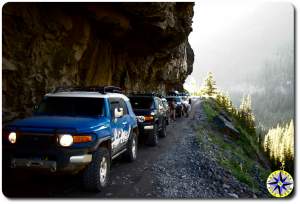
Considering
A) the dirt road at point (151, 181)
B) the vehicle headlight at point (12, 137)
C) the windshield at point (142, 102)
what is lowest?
the dirt road at point (151, 181)

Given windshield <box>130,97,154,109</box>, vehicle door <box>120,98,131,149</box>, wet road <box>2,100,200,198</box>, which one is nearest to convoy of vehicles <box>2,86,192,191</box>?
vehicle door <box>120,98,131,149</box>

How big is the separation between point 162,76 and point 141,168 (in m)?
31.9

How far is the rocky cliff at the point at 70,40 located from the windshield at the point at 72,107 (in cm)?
371

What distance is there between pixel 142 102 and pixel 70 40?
4.34 metres

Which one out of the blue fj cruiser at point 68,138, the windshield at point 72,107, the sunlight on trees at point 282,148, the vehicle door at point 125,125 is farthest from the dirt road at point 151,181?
the sunlight on trees at point 282,148

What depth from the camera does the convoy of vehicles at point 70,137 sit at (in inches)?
255

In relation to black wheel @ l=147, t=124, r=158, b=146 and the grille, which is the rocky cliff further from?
the grille

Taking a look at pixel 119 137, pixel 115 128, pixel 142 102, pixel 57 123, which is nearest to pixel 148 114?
pixel 142 102

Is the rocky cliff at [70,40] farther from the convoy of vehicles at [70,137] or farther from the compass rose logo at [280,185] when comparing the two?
the compass rose logo at [280,185]

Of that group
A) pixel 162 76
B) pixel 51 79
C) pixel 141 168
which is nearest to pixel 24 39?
pixel 51 79

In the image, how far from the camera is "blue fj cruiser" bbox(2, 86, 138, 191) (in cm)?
646

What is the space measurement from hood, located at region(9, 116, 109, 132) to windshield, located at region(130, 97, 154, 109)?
6.77 meters

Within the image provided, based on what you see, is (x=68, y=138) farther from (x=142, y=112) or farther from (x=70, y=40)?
(x=70, y=40)

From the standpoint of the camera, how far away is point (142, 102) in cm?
1450
